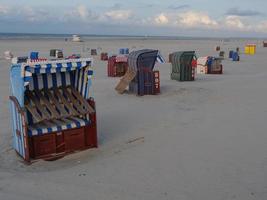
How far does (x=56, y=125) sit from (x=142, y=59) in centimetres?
735

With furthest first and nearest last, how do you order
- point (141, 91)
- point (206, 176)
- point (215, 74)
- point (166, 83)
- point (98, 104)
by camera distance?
point (215, 74)
point (166, 83)
point (141, 91)
point (98, 104)
point (206, 176)

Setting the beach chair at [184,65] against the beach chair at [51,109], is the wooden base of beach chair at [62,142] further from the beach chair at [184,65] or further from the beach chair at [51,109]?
the beach chair at [184,65]

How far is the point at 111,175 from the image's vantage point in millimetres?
6172

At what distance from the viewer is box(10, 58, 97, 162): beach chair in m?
6.86

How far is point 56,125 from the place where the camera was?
7.29 meters

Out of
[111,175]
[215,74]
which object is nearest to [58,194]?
[111,175]

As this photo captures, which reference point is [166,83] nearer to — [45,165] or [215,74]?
[215,74]

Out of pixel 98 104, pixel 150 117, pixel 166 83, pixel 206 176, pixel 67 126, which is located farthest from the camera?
pixel 166 83

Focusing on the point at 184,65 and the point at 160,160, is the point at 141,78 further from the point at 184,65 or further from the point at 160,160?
the point at 160,160

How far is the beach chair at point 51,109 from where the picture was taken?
6.86 m

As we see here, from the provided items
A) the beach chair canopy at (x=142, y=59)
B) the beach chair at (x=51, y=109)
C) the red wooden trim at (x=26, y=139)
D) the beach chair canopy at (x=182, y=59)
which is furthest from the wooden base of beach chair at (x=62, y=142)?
the beach chair canopy at (x=182, y=59)

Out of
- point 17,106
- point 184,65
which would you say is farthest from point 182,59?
point 17,106

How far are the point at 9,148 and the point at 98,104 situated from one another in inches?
185

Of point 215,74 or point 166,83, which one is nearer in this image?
point 166,83
